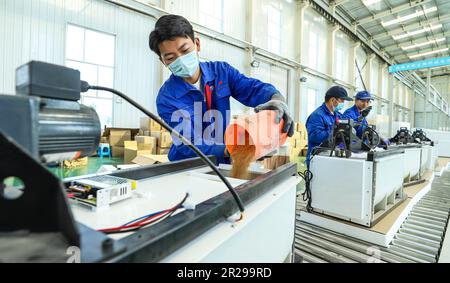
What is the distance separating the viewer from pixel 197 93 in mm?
1330

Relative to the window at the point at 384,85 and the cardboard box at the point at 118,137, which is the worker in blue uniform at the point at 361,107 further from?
the window at the point at 384,85

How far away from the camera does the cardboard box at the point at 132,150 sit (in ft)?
12.8

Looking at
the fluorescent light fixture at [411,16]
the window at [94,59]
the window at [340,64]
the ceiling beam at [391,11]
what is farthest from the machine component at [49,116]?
the fluorescent light fixture at [411,16]

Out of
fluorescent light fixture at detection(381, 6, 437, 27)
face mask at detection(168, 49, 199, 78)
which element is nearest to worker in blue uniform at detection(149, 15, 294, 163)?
face mask at detection(168, 49, 199, 78)

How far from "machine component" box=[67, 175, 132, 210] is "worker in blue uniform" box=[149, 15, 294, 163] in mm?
564

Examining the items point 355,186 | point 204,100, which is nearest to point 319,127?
point 355,186

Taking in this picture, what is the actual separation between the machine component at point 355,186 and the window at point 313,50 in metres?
6.54

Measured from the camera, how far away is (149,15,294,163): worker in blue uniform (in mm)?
1140

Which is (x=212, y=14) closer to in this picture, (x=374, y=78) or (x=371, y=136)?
(x=371, y=136)

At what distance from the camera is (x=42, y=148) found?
34 centimetres

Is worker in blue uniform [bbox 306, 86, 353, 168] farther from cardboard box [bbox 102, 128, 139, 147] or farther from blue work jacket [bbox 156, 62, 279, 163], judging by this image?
cardboard box [bbox 102, 128, 139, 147]

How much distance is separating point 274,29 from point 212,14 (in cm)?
205
